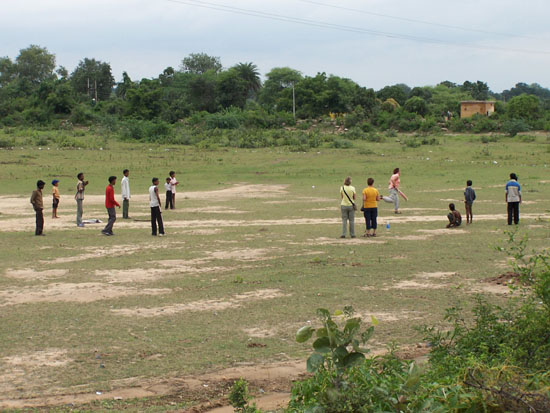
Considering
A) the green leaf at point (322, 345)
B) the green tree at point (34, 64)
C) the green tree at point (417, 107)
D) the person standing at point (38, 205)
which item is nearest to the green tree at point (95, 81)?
the green tree at point (34, 64)

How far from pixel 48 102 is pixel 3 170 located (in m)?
30.8

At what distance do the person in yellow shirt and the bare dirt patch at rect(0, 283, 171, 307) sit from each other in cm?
756

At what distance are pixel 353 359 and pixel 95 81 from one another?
98096mm

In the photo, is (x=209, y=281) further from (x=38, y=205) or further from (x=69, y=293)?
(x=38, y=205)

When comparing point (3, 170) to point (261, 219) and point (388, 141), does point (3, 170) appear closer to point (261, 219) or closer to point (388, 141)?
point (261, 219)

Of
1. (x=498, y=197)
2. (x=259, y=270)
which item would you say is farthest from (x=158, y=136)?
(x=259, y=270)

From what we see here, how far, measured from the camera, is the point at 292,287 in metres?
12.3

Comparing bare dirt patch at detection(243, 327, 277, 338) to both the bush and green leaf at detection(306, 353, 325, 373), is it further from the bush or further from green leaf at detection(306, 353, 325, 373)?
the bush

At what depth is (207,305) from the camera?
36.3ft

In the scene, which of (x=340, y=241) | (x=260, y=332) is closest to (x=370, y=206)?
(x=340, y=241)

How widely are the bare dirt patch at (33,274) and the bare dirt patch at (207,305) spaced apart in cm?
350

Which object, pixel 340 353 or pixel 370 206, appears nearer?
pixel 340 353

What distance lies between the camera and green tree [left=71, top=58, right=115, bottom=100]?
3839 inches

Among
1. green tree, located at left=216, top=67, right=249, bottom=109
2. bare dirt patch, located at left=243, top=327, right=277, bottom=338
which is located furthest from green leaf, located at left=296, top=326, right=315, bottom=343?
green tree, located at left=216, top=67, right=249, bottom=109
